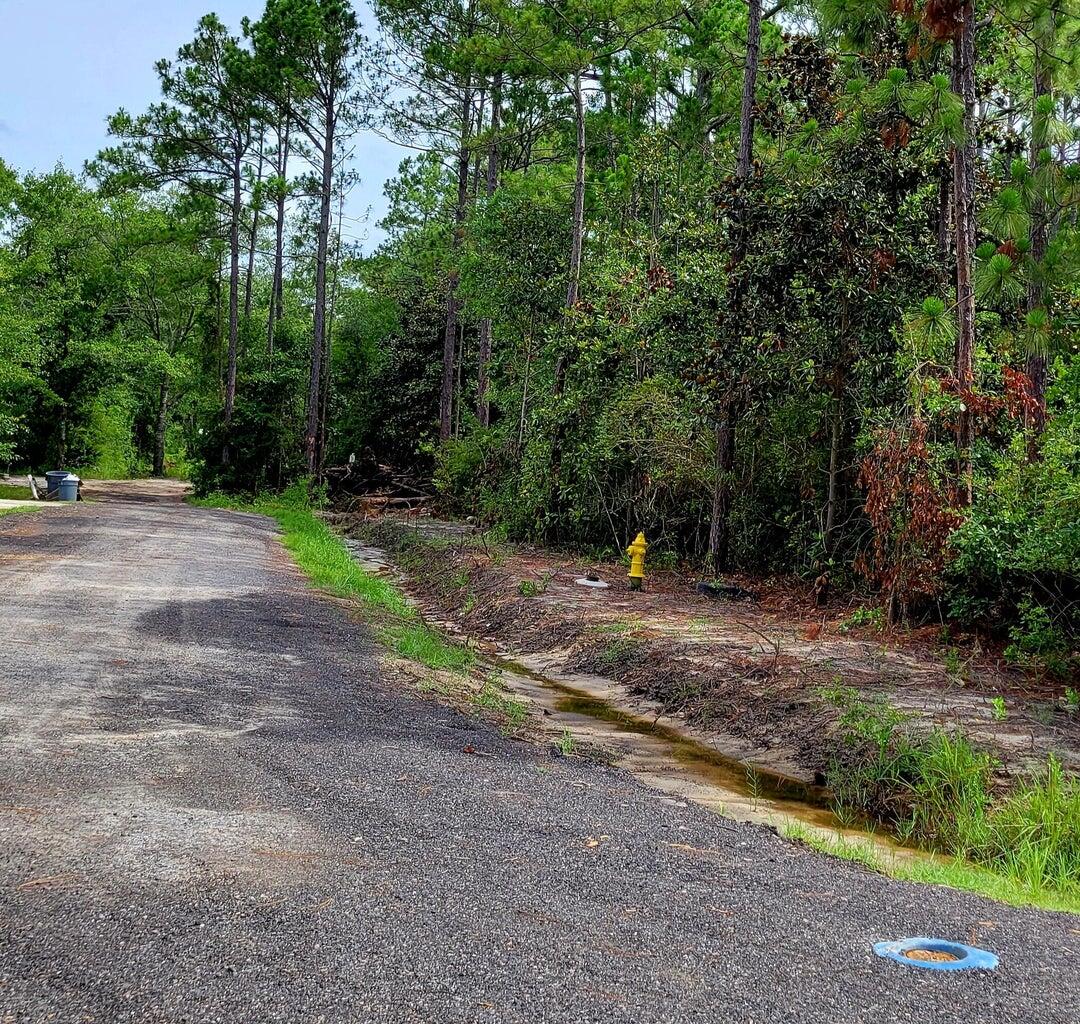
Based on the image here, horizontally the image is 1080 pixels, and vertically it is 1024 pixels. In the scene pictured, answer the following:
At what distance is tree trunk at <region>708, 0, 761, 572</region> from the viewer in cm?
1395

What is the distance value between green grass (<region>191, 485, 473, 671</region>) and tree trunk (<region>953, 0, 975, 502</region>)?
538 centimetres

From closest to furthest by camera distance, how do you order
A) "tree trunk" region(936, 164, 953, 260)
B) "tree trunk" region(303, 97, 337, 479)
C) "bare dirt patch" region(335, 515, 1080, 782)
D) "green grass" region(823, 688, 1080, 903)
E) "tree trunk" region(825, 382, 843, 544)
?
"green grass" region(823, 688, 1080, 903) → "bare dirt patch" region(335, 515, 1080, 782) → "tree trunk" region(936, 164, 953, 260) → "tree trunk" region(825, 382, 843, 544) → "tree trunk" region(303, 97, 337, 479)

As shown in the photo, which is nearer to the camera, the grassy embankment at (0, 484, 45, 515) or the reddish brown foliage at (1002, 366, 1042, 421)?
the reddish brown foliage at (1002, 366, 1042, 421)

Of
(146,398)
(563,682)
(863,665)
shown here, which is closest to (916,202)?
(863,665)

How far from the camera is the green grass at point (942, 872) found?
4.32 metres

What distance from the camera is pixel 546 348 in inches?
746

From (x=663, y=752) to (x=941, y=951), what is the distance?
13.2 feet

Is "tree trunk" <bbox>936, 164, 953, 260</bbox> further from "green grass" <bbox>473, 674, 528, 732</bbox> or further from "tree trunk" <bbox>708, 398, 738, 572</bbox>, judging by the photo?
"green grass" <bbox>473, 674, 528, 732</bbox>

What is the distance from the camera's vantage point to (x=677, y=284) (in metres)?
14.3

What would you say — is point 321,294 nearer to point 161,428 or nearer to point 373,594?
point 373,594

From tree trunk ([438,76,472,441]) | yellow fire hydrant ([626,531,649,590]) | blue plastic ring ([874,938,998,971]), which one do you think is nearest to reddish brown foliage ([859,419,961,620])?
yellow fire hydrant ([626,531,649,590])

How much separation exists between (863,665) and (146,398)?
5008cm

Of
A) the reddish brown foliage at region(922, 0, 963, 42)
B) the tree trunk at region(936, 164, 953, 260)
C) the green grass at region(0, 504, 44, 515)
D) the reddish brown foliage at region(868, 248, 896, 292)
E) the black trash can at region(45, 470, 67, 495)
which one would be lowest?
the green grass at region(0, 504, 44, 515)

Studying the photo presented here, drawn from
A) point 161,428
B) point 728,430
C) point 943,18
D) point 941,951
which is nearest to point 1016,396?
point 943,18
